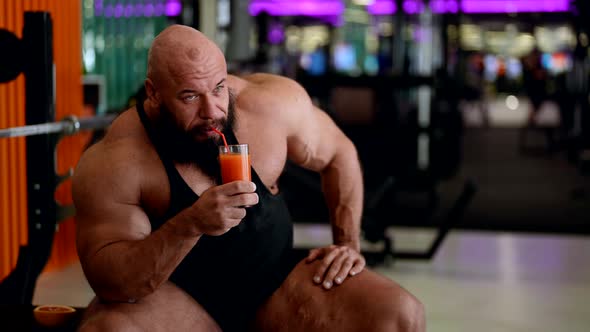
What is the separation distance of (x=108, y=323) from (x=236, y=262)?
1.24ft

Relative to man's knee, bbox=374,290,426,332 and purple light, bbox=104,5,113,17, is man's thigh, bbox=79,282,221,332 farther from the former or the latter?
purple light, bbox=104,5,113,17

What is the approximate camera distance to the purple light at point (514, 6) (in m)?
15.2

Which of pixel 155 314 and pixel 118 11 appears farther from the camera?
pixel 118 11

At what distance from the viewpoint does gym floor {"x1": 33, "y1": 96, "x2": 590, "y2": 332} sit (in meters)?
3.68

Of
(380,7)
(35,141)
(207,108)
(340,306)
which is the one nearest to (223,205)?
(207,108)

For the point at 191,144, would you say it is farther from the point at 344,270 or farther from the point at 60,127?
the point at 60,127

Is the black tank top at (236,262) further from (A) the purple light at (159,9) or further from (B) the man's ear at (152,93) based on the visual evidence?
(A) the purple light at (159,9)

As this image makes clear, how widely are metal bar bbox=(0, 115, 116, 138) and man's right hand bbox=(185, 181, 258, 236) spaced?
3.15ft

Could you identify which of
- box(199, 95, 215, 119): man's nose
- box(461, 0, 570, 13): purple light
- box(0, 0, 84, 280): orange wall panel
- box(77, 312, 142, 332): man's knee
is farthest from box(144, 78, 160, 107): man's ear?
box(461, 0, 570, 13): purple light

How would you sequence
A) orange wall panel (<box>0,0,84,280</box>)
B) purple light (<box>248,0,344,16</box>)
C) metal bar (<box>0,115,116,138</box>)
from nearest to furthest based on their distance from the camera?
metal bar (<box>0,115,116,138</box>)
orange wall panel (<box>0,0,84,280</box>)
purple light (<box>248,0,344,16</box>)

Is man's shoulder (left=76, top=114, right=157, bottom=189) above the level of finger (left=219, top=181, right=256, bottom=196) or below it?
above

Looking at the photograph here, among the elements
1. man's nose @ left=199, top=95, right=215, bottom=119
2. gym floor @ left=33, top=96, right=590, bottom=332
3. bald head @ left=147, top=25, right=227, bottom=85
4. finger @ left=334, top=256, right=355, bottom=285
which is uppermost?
bald head @ left=147, top=25, right=227, bottom=85

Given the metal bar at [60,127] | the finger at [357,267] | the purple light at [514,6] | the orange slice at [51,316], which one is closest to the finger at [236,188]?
the finger at [357,267]

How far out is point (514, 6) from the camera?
15.7 meters
